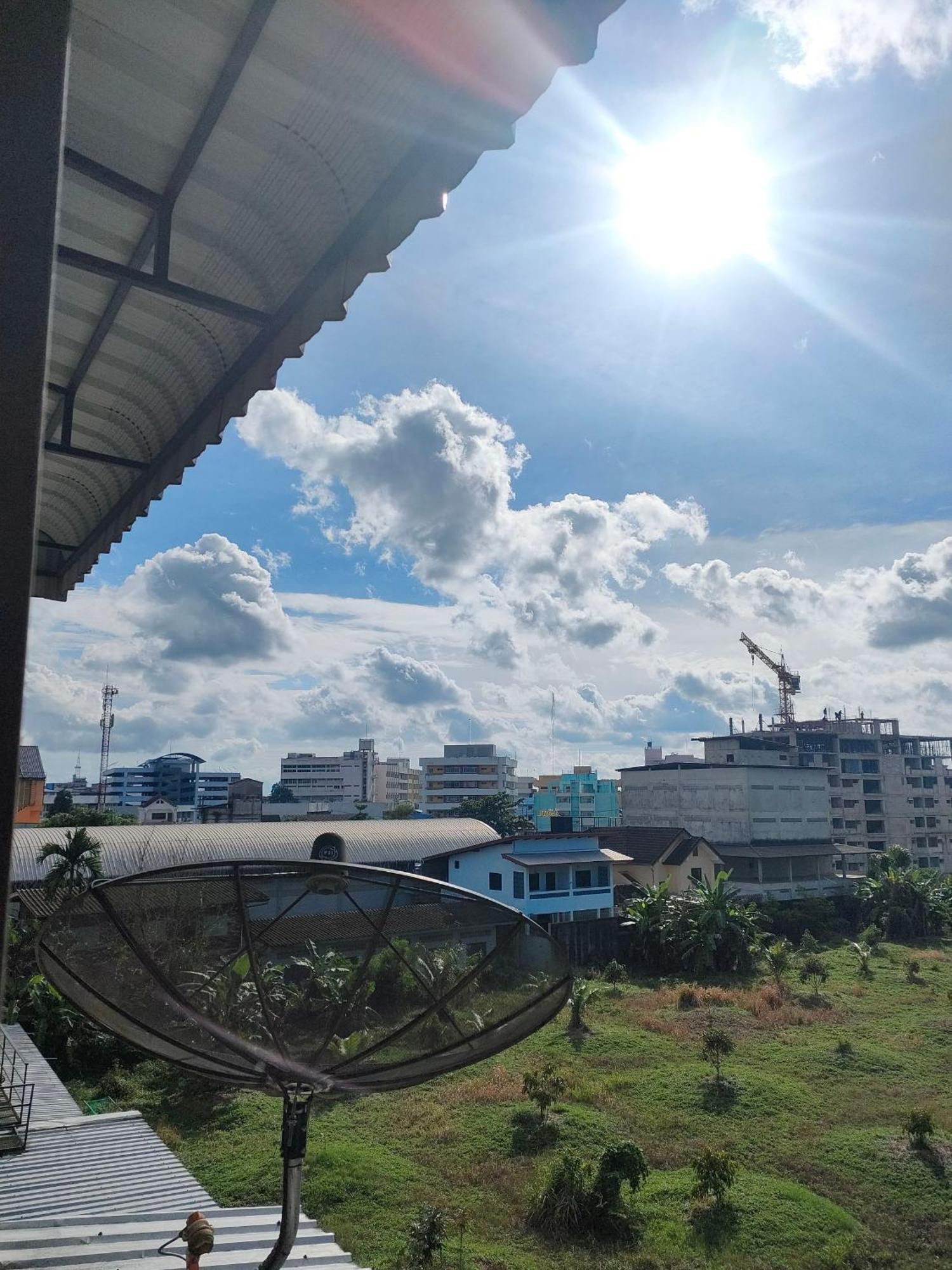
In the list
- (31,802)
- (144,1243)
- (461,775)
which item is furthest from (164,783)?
(144,1243)

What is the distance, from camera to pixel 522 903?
27344 millimetres

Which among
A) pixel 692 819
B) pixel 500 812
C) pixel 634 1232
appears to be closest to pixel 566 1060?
pixel 634 1232

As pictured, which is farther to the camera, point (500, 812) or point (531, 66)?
point (500, 812)

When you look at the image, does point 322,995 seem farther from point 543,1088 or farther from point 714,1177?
point 543,1088

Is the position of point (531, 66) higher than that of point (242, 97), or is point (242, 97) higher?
point (242, 97)

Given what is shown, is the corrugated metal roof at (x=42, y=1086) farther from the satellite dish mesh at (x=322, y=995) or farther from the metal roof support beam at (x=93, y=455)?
the metal roof support beam at (x=93, y=455)

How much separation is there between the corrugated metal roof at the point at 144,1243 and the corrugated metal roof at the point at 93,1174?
334mm

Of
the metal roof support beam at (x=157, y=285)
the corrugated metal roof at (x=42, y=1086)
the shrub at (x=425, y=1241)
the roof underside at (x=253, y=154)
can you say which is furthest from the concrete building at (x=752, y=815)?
the metal roof support beam at (x=157, y=285)

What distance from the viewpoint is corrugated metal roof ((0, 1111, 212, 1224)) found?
23.9 ft

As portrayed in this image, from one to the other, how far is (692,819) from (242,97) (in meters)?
44.7

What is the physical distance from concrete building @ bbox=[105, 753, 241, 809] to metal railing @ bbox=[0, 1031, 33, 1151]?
104 meters

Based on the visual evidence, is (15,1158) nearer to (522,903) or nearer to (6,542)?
(6,542)

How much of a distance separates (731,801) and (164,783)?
92.9 meters

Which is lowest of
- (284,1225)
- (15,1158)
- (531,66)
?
(15,1158)
